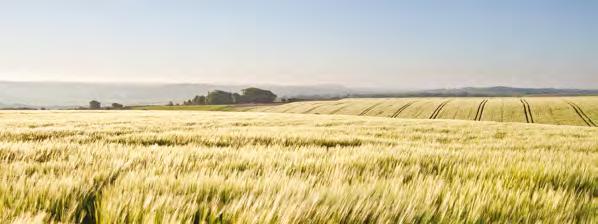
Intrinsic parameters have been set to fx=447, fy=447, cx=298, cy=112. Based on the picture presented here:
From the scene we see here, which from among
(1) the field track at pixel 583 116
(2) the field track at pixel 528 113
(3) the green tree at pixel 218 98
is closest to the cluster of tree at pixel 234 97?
(3) the green tree at pixel 218 98

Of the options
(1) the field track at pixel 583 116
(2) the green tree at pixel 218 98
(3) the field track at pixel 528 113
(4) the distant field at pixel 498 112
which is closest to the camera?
(1) the field track at pixel 583 116

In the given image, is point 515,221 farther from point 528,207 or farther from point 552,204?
point 552,204

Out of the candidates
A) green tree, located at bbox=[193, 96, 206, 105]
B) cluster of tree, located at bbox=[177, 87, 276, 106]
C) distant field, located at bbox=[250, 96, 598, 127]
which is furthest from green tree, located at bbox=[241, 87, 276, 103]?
distant field, located at bbox=[250, 96, 598, 127]

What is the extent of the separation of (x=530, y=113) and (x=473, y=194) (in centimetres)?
7818

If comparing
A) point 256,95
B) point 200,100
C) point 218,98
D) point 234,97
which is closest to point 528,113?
point 218,98

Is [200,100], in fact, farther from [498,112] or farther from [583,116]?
[583,116]

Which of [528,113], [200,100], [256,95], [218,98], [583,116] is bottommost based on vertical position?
[583,116]

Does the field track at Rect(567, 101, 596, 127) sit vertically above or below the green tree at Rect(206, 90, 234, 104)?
below

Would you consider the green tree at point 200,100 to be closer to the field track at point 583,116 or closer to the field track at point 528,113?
the field track at point 528,113

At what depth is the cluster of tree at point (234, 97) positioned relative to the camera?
142250mm

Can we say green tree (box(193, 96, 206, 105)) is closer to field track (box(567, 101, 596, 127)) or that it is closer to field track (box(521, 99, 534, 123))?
field track (box(521, 99, 534, 123))

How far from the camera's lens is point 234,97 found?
15262cm

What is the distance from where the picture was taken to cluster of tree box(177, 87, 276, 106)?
142 metres

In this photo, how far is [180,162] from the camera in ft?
10.9
